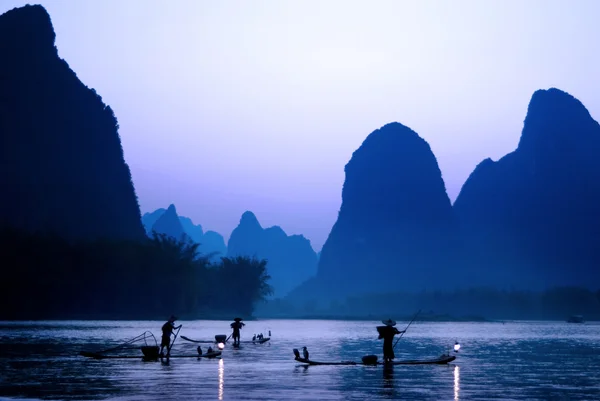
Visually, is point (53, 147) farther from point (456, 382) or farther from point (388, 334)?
point (456, 382)

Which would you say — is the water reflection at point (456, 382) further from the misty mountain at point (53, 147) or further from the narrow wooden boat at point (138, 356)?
the misty mountain at point (53, 147)

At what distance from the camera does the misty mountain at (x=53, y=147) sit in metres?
156

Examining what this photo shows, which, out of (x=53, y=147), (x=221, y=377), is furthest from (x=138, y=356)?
(x=53, y=147)

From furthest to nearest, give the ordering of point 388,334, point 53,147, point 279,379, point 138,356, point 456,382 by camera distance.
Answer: point 53,147, point 138,356, point 388,334, point 279,379, point 456,382

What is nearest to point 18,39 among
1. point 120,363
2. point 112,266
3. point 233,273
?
point 233,273

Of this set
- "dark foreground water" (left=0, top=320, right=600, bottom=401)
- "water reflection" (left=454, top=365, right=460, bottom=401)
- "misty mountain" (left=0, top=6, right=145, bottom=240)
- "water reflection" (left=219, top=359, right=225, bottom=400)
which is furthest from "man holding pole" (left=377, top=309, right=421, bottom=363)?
"misty mountain" (left=0, top=6, right=145, bottom=240)

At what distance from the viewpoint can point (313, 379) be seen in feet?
91.9

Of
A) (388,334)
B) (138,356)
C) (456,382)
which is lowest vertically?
(456,382)

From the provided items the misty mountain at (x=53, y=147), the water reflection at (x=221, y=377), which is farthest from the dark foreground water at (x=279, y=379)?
the misty mountain at (x=53, y=147)

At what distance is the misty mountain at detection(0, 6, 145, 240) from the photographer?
15575 centimetres

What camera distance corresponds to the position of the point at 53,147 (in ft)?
574

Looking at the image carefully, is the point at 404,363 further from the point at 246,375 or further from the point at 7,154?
the point at 7,154

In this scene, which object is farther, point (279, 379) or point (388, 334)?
point (388, 334)

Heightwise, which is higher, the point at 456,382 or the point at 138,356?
the point at 138,356
